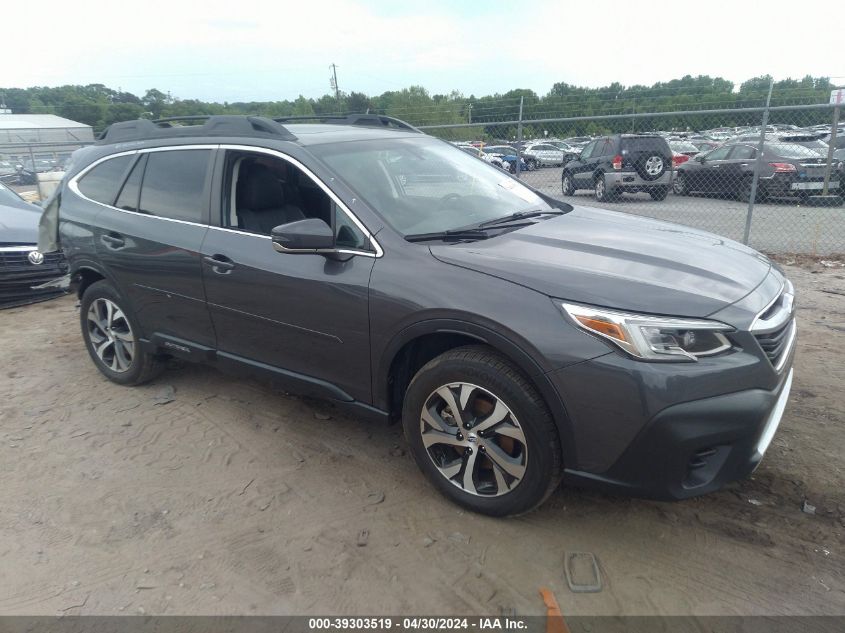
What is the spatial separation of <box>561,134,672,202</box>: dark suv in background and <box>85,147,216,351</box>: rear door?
859 cm

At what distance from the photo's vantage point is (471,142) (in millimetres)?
19078

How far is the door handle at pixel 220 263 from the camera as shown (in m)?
3.41

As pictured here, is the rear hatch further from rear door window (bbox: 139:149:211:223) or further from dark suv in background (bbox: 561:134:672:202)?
rear door window (bbox: 139:149:211:223)

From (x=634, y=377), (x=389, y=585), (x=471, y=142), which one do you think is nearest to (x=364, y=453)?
(x=389, y=585)

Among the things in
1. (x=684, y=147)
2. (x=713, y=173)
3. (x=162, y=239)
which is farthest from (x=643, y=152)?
(x=162, y=239)

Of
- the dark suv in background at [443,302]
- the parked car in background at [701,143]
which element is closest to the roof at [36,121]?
the parked car in background at [701,143]

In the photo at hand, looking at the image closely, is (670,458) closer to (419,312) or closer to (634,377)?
(634,377)

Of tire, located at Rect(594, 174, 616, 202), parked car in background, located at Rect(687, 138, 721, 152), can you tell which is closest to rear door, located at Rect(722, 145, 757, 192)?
tire, located at Rect(594, 174, 616, 202)

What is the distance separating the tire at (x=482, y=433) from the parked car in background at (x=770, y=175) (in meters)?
9.64

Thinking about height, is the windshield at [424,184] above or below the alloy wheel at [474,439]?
above

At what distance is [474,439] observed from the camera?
273 cm

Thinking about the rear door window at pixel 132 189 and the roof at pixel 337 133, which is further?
the rear door window at pixel 132 189

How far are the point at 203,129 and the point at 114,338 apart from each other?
173 centimetres

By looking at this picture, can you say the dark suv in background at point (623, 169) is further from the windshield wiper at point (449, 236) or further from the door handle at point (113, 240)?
the door handle at point (113, 240)
